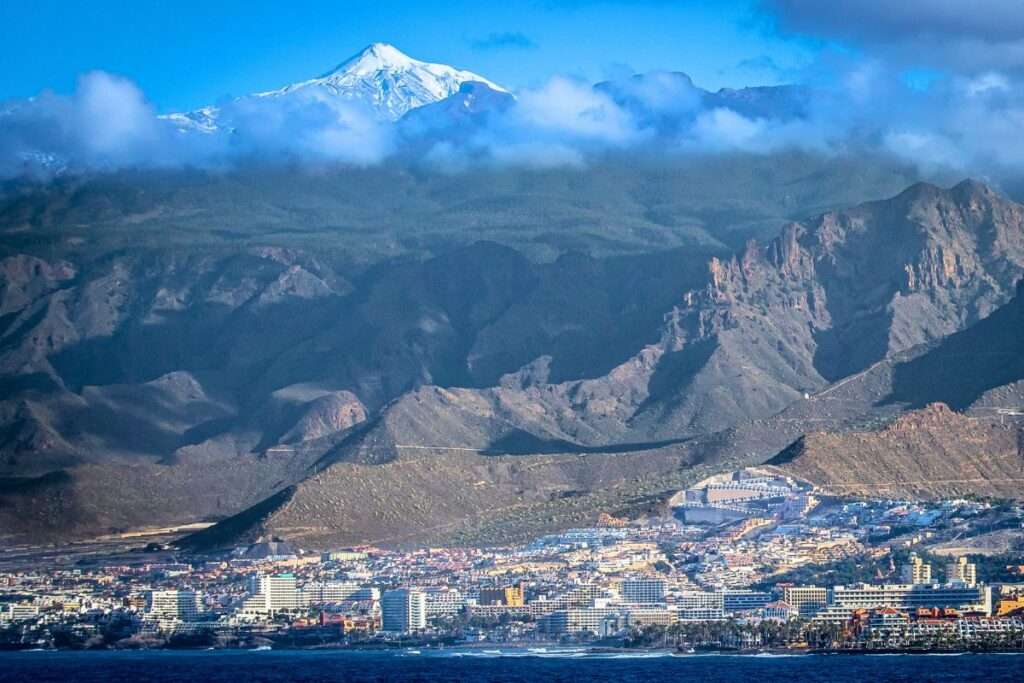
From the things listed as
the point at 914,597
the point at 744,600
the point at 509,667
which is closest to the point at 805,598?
the point at 744,600

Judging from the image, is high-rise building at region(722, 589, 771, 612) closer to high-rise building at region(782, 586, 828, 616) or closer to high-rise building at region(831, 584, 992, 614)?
high-rise building at region(782, 586, 828, 616)

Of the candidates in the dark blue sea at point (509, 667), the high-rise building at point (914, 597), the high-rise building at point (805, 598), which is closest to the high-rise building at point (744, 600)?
the high-rise building at point (805, 598)

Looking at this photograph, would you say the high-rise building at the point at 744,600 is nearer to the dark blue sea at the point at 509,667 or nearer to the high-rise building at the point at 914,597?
the high-rise building at the point at 914,597

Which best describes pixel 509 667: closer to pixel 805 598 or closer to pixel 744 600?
pixel 805 598

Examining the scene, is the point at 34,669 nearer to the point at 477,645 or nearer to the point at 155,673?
the point at 155,673

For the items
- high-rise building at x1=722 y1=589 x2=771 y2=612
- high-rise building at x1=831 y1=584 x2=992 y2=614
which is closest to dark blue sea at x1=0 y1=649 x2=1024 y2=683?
high-rise building at x1=831 y1=584 x2=992 y2=614

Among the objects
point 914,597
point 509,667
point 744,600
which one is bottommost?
point 509,667

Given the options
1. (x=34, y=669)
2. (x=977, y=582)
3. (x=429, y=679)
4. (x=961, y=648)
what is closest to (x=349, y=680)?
(x=429, y=679)

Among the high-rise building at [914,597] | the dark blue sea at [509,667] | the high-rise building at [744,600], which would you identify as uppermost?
the high-rise building at [744,600]
